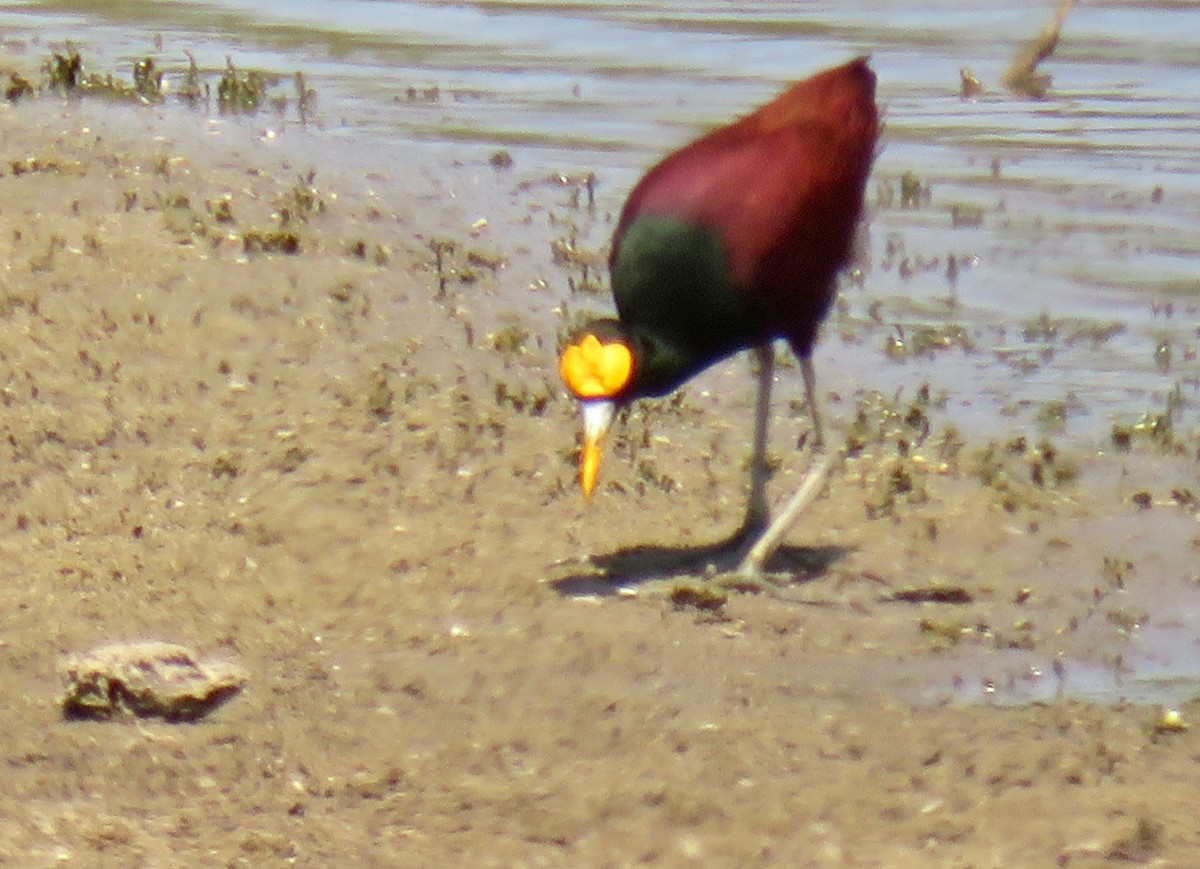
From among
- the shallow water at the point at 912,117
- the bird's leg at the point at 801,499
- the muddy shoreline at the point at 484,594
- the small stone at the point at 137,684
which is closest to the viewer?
the muddy shoreline at the point at 484,594

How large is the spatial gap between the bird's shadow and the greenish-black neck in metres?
0.55

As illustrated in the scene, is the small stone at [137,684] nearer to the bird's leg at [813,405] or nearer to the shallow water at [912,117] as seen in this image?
the bird's leg at [813,405]

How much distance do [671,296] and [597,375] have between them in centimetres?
32

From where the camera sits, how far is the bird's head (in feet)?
20.4

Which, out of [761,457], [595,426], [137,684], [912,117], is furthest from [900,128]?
[137,684]

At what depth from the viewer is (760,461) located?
273 inches

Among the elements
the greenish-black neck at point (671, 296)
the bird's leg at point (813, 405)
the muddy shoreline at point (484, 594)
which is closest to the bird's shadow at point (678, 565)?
the muddy shoreline at point (484, 594)

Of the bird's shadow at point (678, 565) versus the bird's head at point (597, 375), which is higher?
the bird's head at point (597, 375)

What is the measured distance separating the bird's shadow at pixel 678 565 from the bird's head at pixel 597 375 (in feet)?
1.27

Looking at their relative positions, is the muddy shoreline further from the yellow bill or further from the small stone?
the yellow bill

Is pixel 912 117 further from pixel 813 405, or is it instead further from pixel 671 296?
pixel 671 296

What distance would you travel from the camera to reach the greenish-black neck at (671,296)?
20.7 ft

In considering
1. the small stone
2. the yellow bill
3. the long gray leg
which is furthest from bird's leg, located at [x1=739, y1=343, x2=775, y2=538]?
the small stone

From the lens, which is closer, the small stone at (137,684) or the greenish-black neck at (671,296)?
the small stone at (137,684)
